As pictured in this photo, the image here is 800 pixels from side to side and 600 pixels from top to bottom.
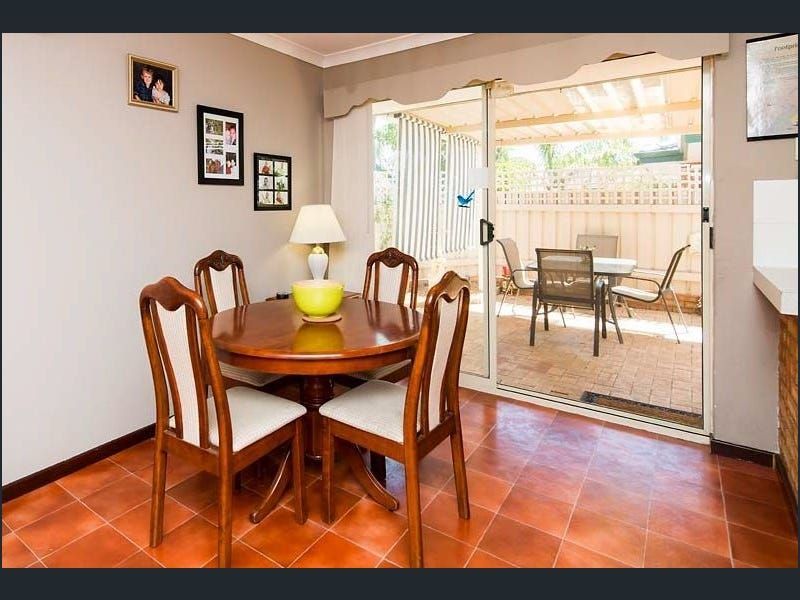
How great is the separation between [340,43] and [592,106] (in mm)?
2047

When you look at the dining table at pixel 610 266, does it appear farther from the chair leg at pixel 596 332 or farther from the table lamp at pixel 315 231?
the table lamp at pixel 315 231

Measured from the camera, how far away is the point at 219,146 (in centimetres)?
304

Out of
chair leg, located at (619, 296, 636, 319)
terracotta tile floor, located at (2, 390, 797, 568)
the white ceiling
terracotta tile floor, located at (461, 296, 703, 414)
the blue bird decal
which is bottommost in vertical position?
terracotta tile floor, located at (2, 390, 797, 568)

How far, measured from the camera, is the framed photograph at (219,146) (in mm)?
2934

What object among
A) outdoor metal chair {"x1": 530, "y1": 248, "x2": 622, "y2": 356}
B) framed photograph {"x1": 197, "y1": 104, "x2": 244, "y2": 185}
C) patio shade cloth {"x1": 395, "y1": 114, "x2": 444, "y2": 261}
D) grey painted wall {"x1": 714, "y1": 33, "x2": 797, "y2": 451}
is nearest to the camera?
grey painted wall {"x1": 714, "y1": 33, "x2": 797, "y2": 451}

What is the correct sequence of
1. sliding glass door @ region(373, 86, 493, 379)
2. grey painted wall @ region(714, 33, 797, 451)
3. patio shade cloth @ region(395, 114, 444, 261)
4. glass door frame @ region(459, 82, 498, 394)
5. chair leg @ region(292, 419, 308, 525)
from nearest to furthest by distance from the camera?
chair leg @ region(292, 419, 308, 525), grey painted wall @ region(714, 33, 797, 451), glass door frame @ region(459, 82, 498, 394), sliding glass door @ region(373, 86, 493, 379), patio shade cloth @ region(395, 114, 444, 261)

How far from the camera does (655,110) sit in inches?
155

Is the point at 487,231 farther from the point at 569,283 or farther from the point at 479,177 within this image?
the point at 569,283

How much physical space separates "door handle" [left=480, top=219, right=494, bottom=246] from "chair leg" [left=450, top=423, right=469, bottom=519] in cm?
160

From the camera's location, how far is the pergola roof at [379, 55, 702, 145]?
128 inches

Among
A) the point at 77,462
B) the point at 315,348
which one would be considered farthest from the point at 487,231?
the point at 77,462

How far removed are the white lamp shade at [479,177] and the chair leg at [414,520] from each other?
2.09 metres

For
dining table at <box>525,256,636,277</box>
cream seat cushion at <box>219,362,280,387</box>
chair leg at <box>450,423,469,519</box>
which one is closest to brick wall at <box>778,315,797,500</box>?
chair leg at <box>450,423,469,519</box>

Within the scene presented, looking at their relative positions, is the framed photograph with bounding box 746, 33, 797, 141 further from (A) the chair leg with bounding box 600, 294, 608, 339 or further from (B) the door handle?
(A) the chair leg with bounding box 600, 294, 608, 339
